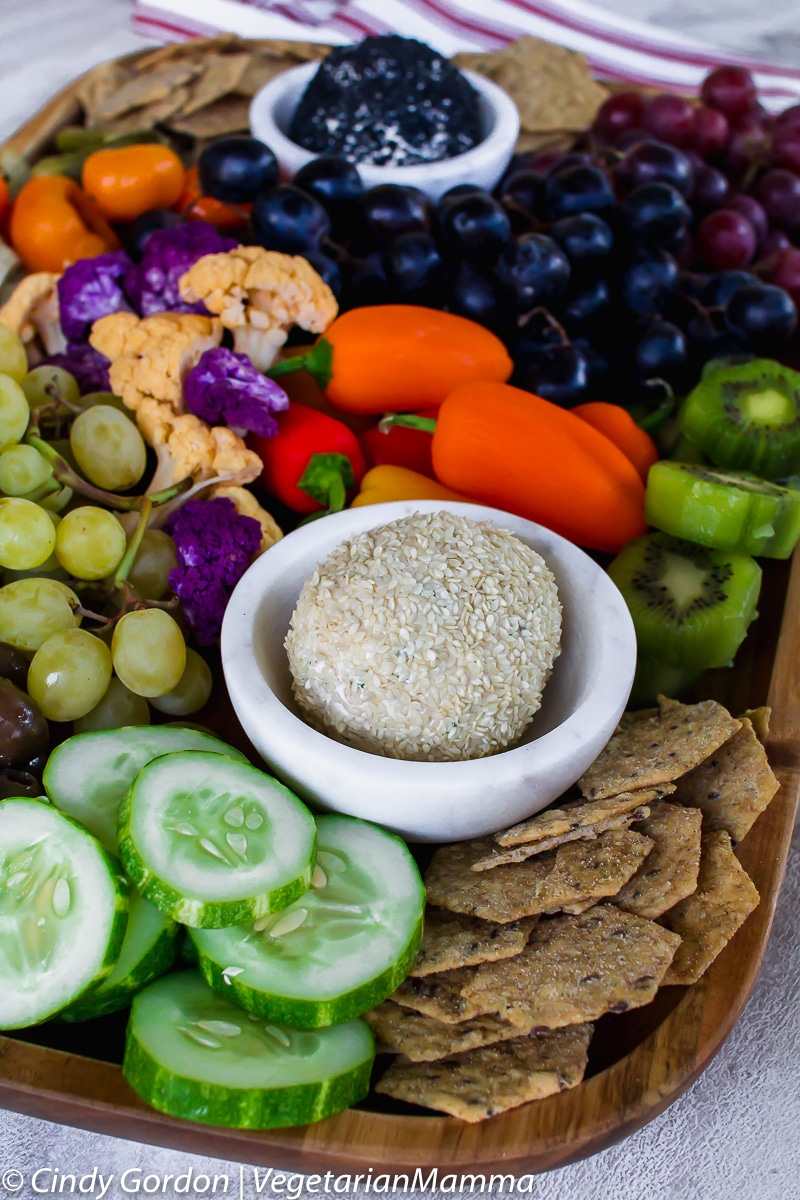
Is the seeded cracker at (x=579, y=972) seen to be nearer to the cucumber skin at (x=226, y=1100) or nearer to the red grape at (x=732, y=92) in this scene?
the cucumber skin at (x=226, y=1100)

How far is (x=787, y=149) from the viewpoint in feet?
5.77

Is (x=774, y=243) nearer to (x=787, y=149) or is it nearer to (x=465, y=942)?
(x=787, y=149)

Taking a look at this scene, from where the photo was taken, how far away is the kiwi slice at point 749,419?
1241 millimetres

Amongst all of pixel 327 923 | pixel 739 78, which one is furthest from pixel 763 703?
pixel 739 78

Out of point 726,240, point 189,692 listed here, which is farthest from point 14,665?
point 726,240

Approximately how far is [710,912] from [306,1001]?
35 centimetres

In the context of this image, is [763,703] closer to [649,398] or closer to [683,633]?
[683,633]

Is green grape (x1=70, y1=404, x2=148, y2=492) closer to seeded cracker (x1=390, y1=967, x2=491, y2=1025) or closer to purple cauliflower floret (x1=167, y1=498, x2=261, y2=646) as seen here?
purple cauliflower floret (x1=167, y1=498, x2=261, y2=646)

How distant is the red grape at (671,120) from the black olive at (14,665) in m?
1.45

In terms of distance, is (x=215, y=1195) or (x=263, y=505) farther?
(x=263, y=505)

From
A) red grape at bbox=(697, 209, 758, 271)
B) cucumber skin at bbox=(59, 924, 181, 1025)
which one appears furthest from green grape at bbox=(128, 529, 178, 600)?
red grape at bbox=(697, 209, 758, 271)

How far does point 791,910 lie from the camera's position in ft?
3.54

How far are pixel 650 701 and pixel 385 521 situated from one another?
1.22ft

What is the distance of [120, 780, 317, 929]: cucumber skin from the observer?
2.38 ft
